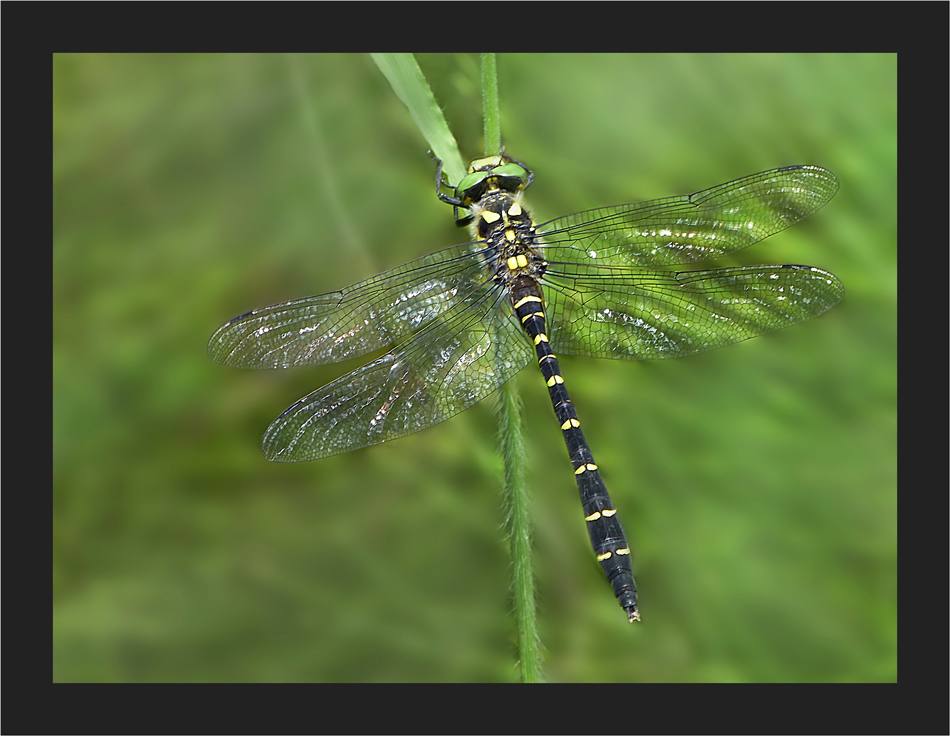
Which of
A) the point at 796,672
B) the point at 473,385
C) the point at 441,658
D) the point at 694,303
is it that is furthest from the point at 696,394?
the point at 441,658

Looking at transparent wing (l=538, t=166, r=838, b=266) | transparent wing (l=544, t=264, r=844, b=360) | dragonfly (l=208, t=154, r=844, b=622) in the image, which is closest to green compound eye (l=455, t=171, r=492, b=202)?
dragonfly (l=208, t=154, r=844, b=622)

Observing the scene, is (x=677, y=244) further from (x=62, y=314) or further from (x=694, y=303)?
(x=62, y=314)

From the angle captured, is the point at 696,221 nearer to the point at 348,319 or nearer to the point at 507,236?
the point at 507,236

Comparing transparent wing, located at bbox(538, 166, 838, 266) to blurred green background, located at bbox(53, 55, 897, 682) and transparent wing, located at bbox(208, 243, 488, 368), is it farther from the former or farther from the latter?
transparent wing, located at bbox(208, 243, 488, 368)

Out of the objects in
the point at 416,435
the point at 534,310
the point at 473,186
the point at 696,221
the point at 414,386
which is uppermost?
the point at 473,186

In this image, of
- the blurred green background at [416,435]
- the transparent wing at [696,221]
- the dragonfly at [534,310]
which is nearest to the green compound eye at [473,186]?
the dragonfly at [534,310]

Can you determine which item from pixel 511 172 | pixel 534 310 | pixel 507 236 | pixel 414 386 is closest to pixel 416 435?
pixel 414 386
